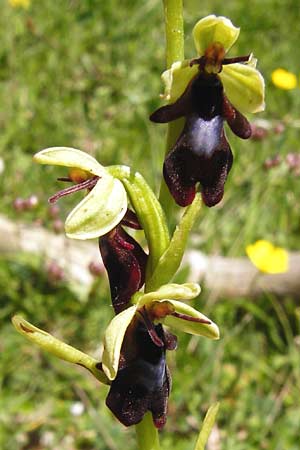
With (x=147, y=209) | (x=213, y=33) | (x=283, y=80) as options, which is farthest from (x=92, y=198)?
(x=283, y=80)

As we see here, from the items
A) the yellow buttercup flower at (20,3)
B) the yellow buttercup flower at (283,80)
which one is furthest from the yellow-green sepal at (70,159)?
the yellow buttercup flower at (20,3)

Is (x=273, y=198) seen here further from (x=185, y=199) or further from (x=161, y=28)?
(x=185, y=199)

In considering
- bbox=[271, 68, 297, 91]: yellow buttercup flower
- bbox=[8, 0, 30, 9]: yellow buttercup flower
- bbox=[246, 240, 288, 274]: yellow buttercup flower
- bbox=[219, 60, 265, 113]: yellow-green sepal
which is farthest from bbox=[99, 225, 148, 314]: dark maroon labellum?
bbox=[8, 0, 30, 9]: yellow buttercup flower

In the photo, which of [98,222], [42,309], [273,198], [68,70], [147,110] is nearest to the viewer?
[98,222]

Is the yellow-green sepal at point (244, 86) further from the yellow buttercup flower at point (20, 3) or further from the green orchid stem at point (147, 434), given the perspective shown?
the yellow buttercup flower at point (20, 3)

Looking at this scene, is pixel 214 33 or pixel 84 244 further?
pixel 84 244

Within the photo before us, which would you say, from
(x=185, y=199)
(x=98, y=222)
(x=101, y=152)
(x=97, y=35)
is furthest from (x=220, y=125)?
(x=97, y=35)
